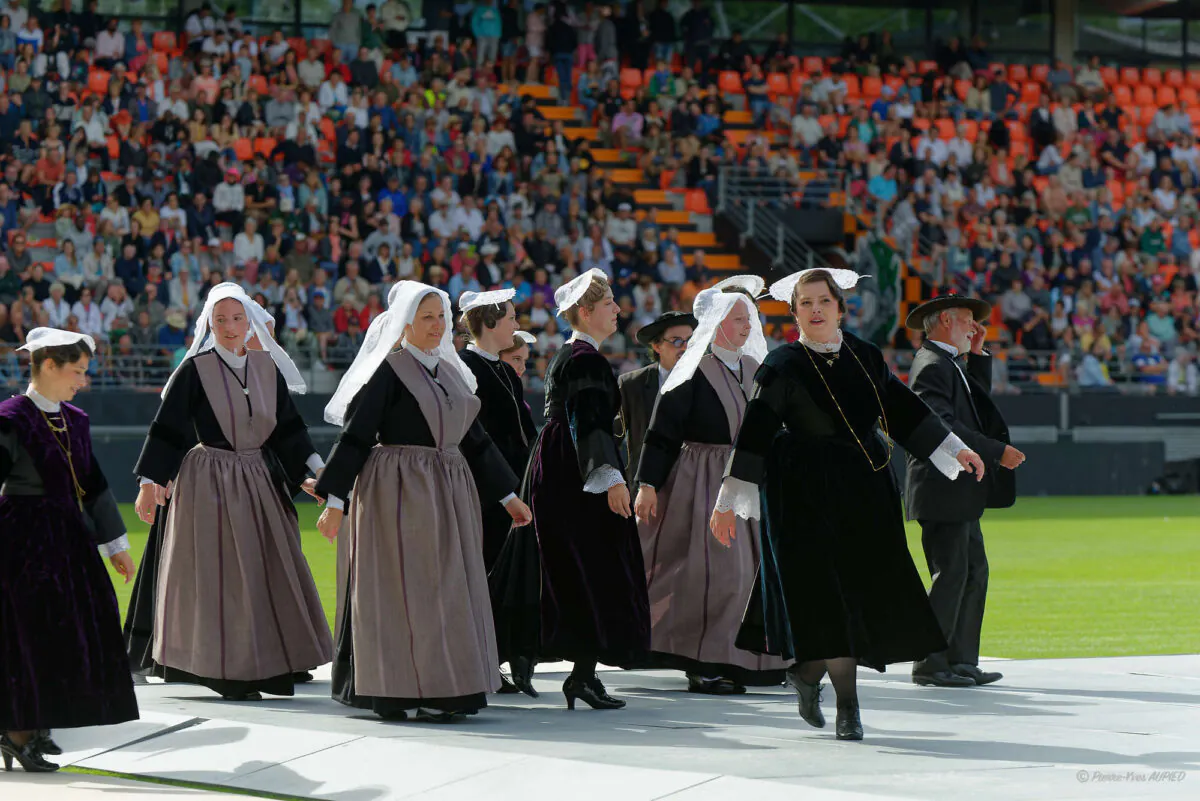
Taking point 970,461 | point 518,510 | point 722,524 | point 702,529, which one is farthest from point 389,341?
point 970,461

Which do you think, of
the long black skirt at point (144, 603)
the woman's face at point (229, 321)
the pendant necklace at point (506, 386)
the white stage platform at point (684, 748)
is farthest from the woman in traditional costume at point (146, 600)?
the pendant necklace at point (506, 386)

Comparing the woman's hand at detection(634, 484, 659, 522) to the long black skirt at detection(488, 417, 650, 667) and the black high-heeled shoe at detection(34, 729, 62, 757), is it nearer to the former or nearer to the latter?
the long black skirt at detection(488, 417, 650, 667)

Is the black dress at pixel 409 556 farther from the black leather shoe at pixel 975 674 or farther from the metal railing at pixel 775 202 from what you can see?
the metal railing at pixel 775 202

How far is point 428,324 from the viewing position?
785 cm

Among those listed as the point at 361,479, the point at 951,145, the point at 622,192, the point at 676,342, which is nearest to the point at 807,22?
the point at 951,145

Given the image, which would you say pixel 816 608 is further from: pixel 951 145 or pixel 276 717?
pixel 951 145

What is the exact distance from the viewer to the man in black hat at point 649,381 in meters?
9.70

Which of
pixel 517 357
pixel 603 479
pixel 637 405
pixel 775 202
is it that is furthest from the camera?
pixel 775 202

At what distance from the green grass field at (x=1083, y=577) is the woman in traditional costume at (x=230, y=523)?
324 cm

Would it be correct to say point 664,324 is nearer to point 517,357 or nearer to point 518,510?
point 517,357

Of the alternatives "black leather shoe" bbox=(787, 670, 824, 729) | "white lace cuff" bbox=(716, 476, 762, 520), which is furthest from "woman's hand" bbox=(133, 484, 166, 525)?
"black leather shoe" bbox=(787, 670, 824, 729)

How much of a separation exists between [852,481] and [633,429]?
8.19 feet

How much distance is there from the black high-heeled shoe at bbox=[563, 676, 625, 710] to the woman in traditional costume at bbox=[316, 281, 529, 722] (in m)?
0.45

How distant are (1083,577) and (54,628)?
9.37 meters
